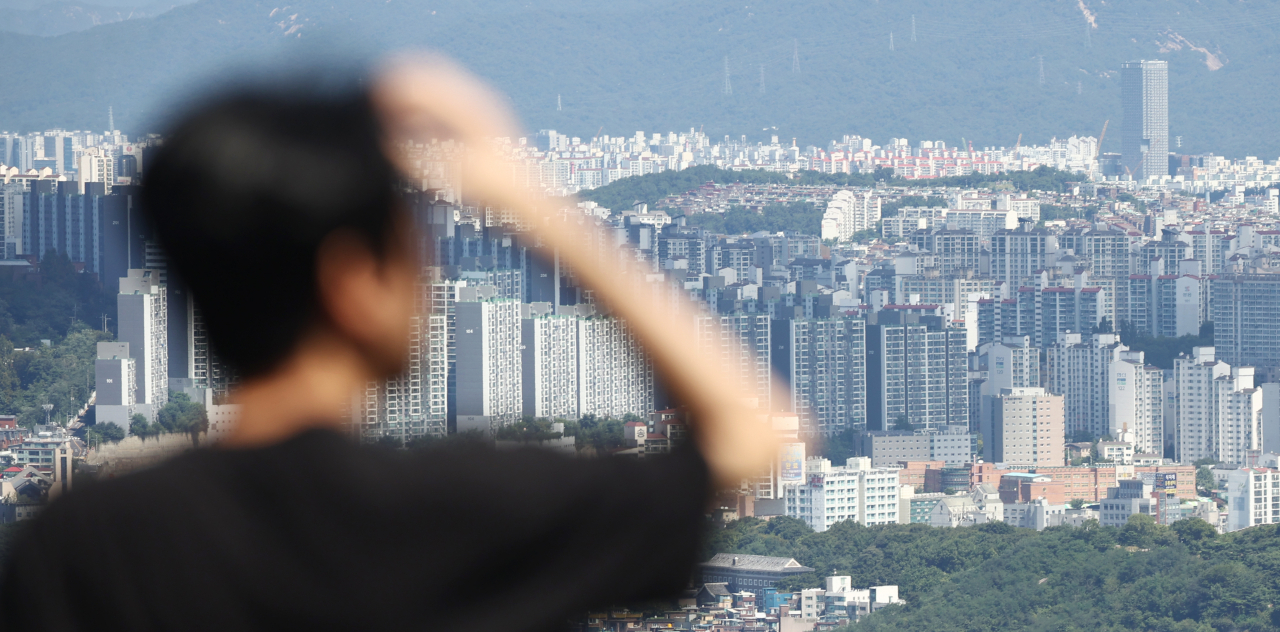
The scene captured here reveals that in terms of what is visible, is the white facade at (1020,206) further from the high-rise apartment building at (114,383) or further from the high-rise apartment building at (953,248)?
the high-rise apartment building at (114,383)

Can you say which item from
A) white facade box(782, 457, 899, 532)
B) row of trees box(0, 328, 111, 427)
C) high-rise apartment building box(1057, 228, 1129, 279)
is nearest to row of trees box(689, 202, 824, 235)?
high-rise apartment building box(1057, 228, 1129, 279)

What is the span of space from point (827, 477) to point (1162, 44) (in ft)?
80.4

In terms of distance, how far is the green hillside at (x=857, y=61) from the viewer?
3275 cm

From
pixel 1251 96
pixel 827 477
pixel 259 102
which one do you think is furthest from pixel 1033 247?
pixel 259 102

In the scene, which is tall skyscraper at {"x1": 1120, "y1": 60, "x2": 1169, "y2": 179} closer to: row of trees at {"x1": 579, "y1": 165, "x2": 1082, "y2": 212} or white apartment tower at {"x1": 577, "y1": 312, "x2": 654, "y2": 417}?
row of trees at {"x1": 579, "y1": 165, "x2": 1082, "y2": 212}

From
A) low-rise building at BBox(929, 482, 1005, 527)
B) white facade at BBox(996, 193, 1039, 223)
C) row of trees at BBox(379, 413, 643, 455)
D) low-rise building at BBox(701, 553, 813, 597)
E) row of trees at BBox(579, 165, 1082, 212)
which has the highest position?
row of trees at BBox(579, 165, 1082, 212)

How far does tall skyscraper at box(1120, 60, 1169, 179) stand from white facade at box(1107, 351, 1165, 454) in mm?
16151

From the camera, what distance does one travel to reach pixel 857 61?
3578cm

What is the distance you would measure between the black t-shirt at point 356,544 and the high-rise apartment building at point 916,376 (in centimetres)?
1712

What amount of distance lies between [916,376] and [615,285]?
697 inches

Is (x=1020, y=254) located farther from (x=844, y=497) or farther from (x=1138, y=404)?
(x=844, y=497)

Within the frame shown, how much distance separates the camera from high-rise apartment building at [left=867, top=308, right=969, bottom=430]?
17.5 meters

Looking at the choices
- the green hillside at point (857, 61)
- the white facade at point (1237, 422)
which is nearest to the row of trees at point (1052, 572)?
the white facade at point (1237, 422)

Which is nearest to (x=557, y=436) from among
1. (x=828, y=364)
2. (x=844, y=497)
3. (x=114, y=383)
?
(x=114, y=383)
